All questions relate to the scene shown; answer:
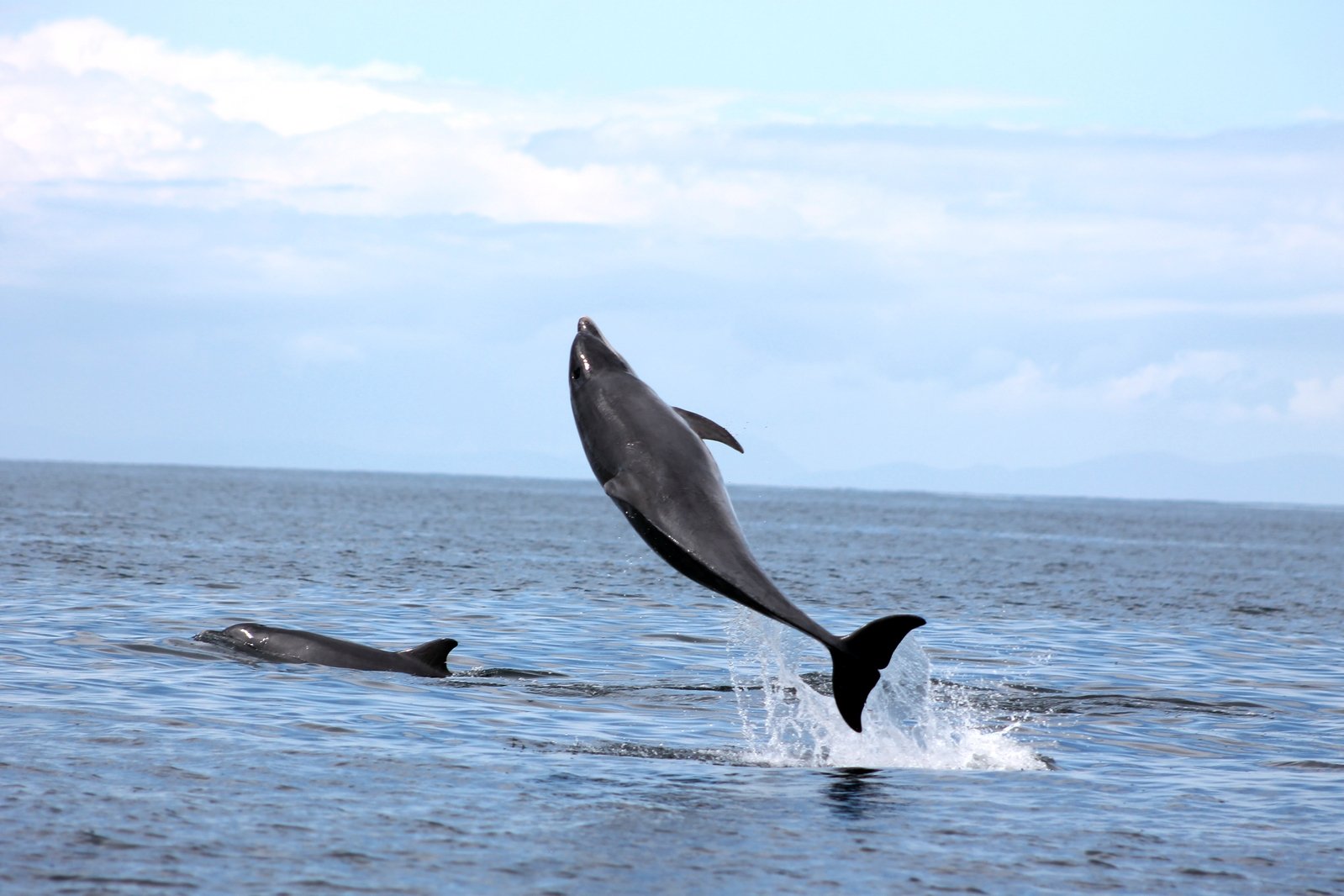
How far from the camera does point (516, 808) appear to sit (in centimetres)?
1399

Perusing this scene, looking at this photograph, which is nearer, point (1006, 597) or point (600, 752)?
point (600, 752)

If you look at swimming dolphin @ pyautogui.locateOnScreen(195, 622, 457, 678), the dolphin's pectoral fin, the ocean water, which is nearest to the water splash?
the ocean water

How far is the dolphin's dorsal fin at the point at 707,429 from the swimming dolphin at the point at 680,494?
0.03 ft

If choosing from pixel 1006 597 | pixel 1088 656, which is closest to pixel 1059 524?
pixel 1006 597

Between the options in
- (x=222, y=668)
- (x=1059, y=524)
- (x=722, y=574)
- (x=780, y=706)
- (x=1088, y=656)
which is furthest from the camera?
(x=1059, y=524)

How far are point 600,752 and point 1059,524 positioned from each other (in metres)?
144

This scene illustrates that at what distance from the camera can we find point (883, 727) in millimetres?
18922

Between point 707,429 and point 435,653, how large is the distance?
34.6ft

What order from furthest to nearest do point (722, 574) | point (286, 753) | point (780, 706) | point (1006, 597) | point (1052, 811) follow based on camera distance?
point (1006, 597) → point (780, 706) → point (286, 753) → point (1052, 811) → point (722, 574)

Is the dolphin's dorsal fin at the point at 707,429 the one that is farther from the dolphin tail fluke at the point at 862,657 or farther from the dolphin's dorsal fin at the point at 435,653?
the dolphin's dorsal fin at the point at 435,653

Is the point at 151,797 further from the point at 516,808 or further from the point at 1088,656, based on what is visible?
the point at 1088,656

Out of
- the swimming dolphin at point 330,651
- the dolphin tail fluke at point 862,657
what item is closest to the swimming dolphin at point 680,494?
the dolphin tail fluke at point 862,657

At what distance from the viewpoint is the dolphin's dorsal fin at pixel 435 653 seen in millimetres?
22922

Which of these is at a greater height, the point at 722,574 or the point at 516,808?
the point at 722,574
